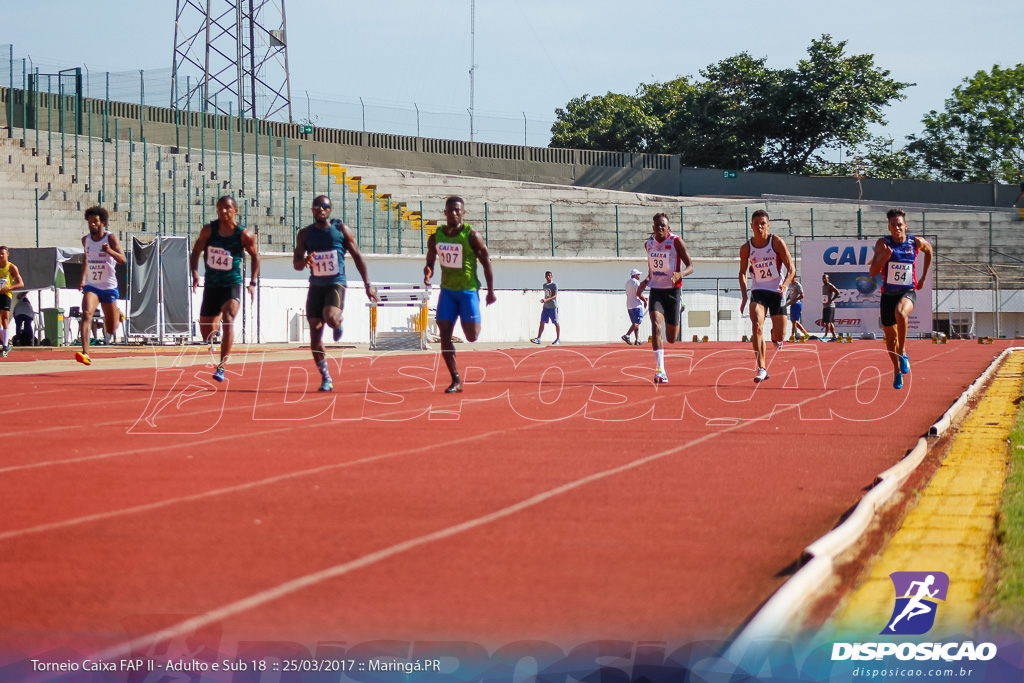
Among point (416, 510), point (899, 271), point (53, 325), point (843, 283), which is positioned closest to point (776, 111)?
point (843, 283)

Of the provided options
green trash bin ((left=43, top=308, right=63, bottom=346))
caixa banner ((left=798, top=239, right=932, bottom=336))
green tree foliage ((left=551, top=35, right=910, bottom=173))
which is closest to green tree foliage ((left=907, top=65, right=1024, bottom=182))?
green tree foliage ((left=551, top=35, right=910, bottom=173))

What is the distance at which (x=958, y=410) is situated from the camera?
9.85 meters

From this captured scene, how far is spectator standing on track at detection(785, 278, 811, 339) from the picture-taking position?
29.7 meters

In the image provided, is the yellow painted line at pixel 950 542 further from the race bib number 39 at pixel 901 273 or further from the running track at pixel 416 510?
the race bib number 39 at pixel 901 273

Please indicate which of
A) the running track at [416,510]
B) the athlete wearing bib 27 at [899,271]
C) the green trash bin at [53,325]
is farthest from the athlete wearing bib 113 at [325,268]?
the green trash bin at [53,325]

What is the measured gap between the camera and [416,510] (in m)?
5.47

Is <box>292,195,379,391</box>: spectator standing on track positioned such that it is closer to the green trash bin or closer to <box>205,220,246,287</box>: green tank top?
<box>205,220,246,287</box>: green tank top

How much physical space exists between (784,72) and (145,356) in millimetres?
56685

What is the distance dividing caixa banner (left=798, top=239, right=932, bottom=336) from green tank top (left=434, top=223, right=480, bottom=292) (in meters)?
21.9

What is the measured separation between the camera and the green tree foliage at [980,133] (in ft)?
245

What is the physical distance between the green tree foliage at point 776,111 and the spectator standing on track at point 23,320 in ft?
171

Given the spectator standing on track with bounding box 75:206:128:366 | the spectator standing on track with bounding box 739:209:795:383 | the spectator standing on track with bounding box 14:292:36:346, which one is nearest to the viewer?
the spectator standing on track with bounding box 739:209:795:383

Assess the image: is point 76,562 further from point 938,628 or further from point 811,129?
point 811,129

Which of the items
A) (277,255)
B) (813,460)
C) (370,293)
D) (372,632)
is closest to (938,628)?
(372,632)
